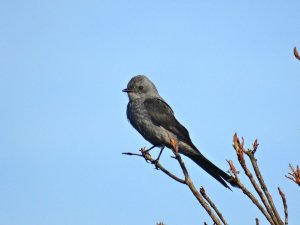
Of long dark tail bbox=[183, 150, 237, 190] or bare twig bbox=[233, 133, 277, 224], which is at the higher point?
long dark tail bbox=[183, 150, 237, 190]

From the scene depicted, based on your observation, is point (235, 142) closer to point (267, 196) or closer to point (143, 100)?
point (267, 196)

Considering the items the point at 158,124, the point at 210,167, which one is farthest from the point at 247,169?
the point at 158,124

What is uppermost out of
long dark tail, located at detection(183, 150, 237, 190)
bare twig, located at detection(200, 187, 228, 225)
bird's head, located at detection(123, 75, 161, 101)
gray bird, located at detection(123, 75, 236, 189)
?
bird's head, located at detection(123, 75, 161, 101)

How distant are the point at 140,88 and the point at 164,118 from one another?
125 cm

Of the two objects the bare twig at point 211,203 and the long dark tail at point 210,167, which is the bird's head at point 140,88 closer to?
the long dark tail at point 210,167

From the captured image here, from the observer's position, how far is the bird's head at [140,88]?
39.8ft

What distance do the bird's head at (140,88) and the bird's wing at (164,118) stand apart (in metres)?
0.46

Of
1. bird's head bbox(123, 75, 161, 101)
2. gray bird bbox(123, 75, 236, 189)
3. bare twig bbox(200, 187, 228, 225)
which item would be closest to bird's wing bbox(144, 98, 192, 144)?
gray bird bbox(123, 75, 236, 189)

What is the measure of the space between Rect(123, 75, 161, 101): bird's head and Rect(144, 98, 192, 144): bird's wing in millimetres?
456

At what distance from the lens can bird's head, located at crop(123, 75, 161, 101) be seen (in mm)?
12141

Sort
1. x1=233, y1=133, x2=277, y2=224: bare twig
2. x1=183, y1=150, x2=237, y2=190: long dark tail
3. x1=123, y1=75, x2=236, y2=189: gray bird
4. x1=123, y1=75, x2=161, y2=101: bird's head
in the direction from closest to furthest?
1. x1=233, y1=133, x2=277, y2=224: bare twig
2. x1=183, y1=150, x2=237, y2=190: long dark tail
3. x1=123, y1=75, x2=236, y2=189: gray bird
4. x1=123, y1=75, x2=161, y2=101: bird's head

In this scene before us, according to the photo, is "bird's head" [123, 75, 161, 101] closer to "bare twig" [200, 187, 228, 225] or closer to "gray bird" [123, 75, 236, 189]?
"gray bird" [123, 75, 236, 189]

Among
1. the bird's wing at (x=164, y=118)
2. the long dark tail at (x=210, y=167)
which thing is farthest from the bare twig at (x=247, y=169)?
the bird's wing at (x=164, y=118)

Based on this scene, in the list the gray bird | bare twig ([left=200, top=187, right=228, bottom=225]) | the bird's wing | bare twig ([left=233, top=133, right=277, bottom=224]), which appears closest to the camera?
bare twig ([left=233, top=133, right=277, bottom=224])
